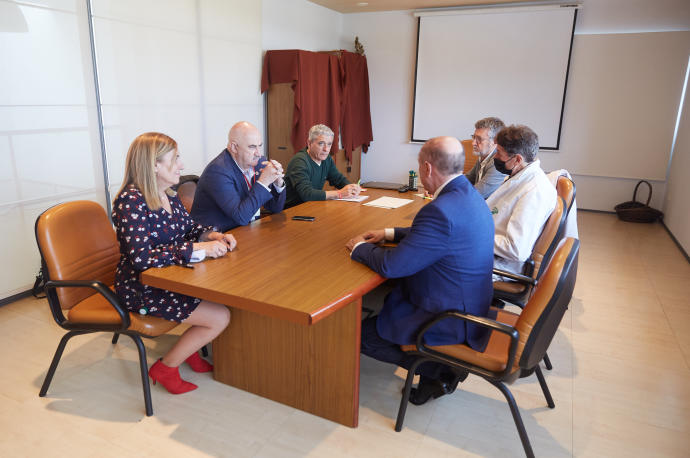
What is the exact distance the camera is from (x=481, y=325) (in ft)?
5.43

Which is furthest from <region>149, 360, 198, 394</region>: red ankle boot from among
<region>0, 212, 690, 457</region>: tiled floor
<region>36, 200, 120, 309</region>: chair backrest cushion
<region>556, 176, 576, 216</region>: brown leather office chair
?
<region>556, 176, 576, 216</region>: brown leather office chair

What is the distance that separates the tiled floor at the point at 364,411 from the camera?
6.20 ft

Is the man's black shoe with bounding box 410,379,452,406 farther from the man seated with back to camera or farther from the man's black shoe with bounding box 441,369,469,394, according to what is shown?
the man seated with back to camera

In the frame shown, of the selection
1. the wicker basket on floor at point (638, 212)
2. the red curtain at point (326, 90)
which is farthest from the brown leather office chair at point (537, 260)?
the wicker basket on floor at point (638, 212)

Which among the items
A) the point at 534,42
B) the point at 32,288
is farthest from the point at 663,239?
the point at 32,288

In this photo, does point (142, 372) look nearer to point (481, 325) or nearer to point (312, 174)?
point (481, 325)

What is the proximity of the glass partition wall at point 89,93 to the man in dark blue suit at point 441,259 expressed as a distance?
2.49 meters

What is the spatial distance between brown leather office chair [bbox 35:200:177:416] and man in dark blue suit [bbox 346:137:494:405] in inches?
39.9

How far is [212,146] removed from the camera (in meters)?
4.71

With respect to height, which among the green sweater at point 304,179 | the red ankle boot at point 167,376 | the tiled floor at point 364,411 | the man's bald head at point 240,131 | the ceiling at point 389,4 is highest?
the ceiling at point 389,4

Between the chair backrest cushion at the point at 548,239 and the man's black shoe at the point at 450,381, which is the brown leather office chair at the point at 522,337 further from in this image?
the chair backrest cushion at the point at 548,239

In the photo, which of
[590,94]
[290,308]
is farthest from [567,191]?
[590,94]

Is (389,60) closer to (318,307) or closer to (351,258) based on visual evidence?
(351,258)

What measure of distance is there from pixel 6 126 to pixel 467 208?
9.46ft
